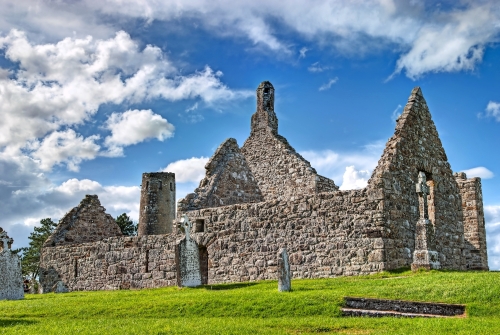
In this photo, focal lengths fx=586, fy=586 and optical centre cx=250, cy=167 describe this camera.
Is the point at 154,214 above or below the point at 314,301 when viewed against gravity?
above

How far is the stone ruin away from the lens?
1664 centimetres

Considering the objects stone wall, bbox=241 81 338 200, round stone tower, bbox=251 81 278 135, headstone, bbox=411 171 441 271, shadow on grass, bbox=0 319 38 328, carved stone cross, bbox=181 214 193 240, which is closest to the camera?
shadow on grass, bbox=0 319 38 328

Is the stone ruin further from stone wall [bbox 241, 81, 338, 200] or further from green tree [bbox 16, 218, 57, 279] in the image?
green tree [bbox 16, 218, 57, 279]

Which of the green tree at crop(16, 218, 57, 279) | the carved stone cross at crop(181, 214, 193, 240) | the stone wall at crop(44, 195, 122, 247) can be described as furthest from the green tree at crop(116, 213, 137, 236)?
the carved stone cross at crop(181, 214, 193, 240)

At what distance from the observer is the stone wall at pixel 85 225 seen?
27.9 m

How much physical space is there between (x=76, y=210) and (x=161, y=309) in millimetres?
17115

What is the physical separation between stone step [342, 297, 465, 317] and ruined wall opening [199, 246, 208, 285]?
899 centimetres

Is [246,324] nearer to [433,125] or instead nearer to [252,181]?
[433,125]

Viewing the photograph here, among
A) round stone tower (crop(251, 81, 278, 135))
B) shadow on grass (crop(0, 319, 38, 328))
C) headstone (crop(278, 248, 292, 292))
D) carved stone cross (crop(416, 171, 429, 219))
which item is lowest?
shadow on grass (crop(0, 319, 38, 328))

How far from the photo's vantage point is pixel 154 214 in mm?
36031

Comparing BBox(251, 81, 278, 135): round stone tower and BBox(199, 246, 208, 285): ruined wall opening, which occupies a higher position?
BBox(251, 81, 278, 135): round stone tower

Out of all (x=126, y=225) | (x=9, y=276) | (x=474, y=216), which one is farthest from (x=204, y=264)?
(x=126, y=225)


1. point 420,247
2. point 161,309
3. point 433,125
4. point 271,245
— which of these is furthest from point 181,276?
point 433,125

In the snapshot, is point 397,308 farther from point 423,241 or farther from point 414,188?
point 414,188
